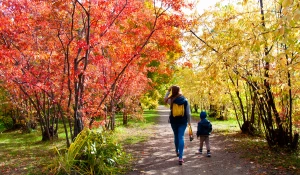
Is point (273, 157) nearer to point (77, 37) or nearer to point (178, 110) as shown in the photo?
point (178, 110)

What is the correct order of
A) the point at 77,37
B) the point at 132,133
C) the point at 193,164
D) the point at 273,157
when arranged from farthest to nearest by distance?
the point at 132,133, the point at 77,37, the point at 273,157, the point at 193,164

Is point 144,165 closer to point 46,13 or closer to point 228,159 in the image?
point 228,159

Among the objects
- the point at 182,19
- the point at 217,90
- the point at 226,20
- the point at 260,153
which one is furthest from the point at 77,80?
the point at 217,90

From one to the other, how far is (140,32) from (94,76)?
101 inches

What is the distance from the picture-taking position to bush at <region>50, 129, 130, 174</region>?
521 centimetres

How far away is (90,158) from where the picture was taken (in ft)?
17.7

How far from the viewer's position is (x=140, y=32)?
8.90 metres

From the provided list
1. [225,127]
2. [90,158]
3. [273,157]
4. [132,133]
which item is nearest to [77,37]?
[90,158]

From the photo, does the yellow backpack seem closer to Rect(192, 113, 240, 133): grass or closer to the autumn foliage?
the autumn foliage

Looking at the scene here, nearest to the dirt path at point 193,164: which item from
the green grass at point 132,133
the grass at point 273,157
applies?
the grass at point 273,157

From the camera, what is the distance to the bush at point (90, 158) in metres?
5.21

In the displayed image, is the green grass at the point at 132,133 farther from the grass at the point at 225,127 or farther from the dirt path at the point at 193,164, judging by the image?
the grass at the point at 225,127

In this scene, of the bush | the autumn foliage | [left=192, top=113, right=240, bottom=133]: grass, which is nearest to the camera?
the bush

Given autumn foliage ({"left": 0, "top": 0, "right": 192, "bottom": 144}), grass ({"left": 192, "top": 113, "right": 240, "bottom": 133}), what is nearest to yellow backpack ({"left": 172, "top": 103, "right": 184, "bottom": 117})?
autumn foliage ({"left": 0, "top": 0, "right": 192, "bottom": 144})
